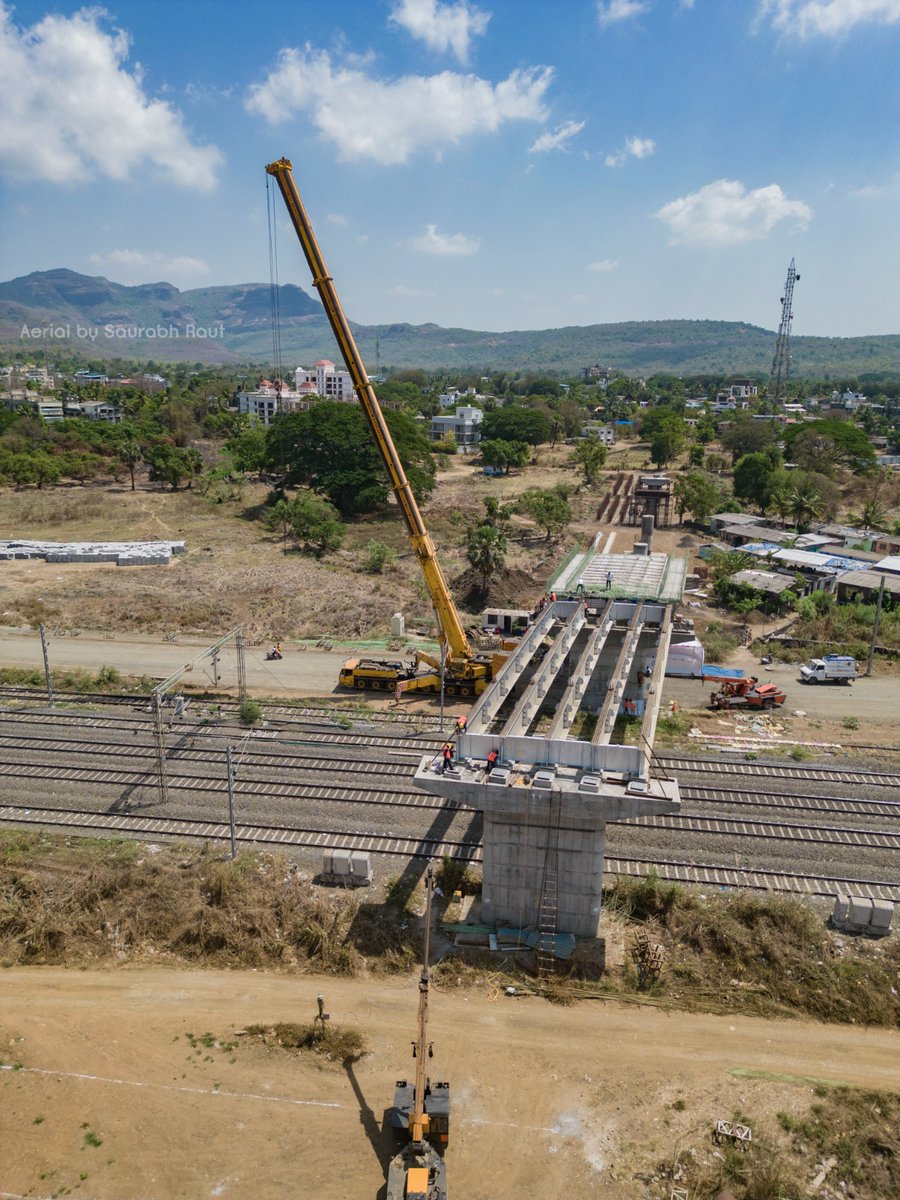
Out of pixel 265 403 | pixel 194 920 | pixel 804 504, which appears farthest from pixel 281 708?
pixel 265 403

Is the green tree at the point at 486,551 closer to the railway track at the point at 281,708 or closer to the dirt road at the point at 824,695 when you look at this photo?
the dirt road at the point at 824,695

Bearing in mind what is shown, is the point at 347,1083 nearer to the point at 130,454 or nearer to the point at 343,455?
the point at 343,455

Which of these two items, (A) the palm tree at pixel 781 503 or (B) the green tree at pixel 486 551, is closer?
(B) the green tree at pixel 486 551

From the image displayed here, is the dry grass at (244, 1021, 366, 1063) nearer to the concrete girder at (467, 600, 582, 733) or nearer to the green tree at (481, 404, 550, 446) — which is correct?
the concrete girder at (467, 600, 582, 733)

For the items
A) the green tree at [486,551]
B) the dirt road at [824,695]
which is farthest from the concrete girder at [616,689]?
the green tree at [486,551]

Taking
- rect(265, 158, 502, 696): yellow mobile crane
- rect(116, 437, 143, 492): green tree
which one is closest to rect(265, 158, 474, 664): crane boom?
rect(265, 158, 502, 696): yellow mobile crane

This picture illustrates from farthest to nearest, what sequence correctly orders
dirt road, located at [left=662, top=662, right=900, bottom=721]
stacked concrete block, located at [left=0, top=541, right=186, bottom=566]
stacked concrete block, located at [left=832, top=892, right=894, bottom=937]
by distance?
stacked concrete block, located at [left=0, top=541, right=186, bottom=566] → dirt road, located at [left=662, top=662, right=900, bottom=721] → stacked concrete block, located at [left=832, top=892, right=894, bottom=937]

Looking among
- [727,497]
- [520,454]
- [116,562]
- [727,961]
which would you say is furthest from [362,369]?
[520,454]
